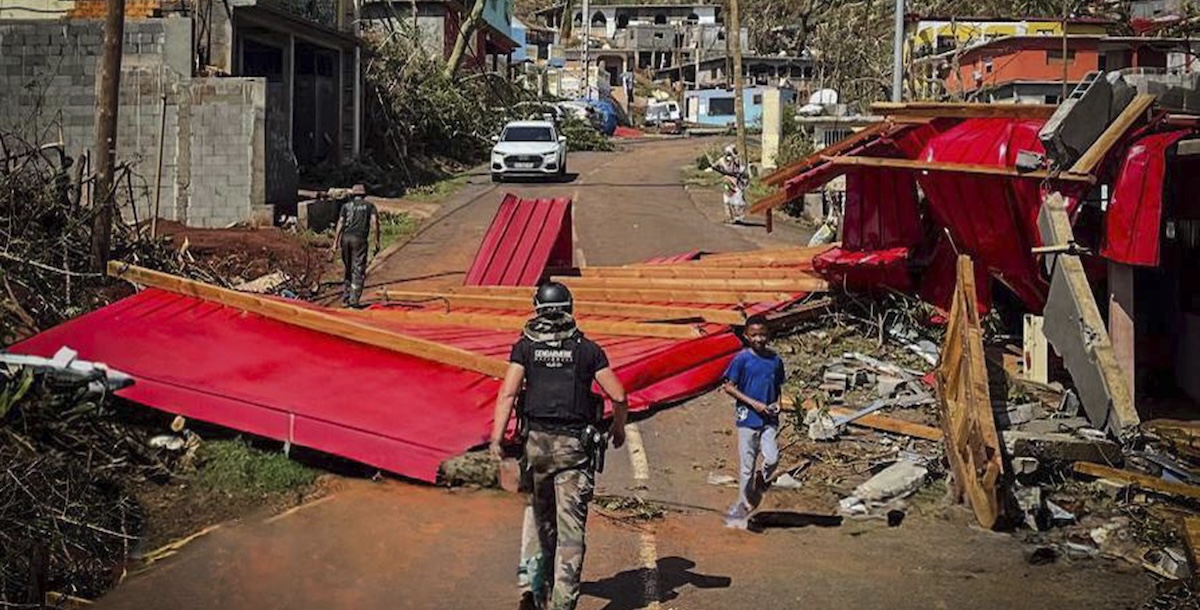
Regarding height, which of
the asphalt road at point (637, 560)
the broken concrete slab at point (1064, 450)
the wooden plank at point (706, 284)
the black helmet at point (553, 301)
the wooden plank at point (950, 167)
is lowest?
the asphalt road at point (637, 560)

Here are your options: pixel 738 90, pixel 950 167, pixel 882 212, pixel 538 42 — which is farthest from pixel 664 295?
pixel 538 42

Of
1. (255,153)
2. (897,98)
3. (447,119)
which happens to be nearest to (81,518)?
(255,153)

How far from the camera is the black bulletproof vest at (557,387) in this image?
626cm

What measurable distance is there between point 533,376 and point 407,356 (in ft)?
14.9

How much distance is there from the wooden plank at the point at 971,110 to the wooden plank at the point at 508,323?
11.9 ft

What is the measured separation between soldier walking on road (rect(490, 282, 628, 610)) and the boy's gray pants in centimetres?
225

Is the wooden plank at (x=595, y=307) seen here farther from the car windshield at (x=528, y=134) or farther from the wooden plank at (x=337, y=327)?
the car windshield at (x=528, y=134)

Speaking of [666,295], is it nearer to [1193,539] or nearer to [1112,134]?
[1112,134]

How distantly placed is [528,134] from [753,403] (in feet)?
83.2

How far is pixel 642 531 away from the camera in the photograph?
822cm

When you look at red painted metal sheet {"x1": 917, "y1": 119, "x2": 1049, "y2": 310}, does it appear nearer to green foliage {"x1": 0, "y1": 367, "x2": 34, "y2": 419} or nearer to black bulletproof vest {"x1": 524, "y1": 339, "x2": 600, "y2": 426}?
black bulletproof vest {"x1": 524, "y1": 339, "x2": 600, "y2": 426}

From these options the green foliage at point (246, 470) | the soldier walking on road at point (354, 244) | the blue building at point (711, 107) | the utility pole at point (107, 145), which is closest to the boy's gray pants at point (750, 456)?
the green foliage at point (246, 470)

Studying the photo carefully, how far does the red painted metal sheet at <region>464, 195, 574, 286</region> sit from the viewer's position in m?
16.3

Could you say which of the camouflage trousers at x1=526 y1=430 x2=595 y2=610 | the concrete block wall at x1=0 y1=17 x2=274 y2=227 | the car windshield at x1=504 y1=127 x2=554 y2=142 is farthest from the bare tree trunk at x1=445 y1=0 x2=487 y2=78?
the camouflage trousers at x1=526 y1=430 x2=595 y2=610
